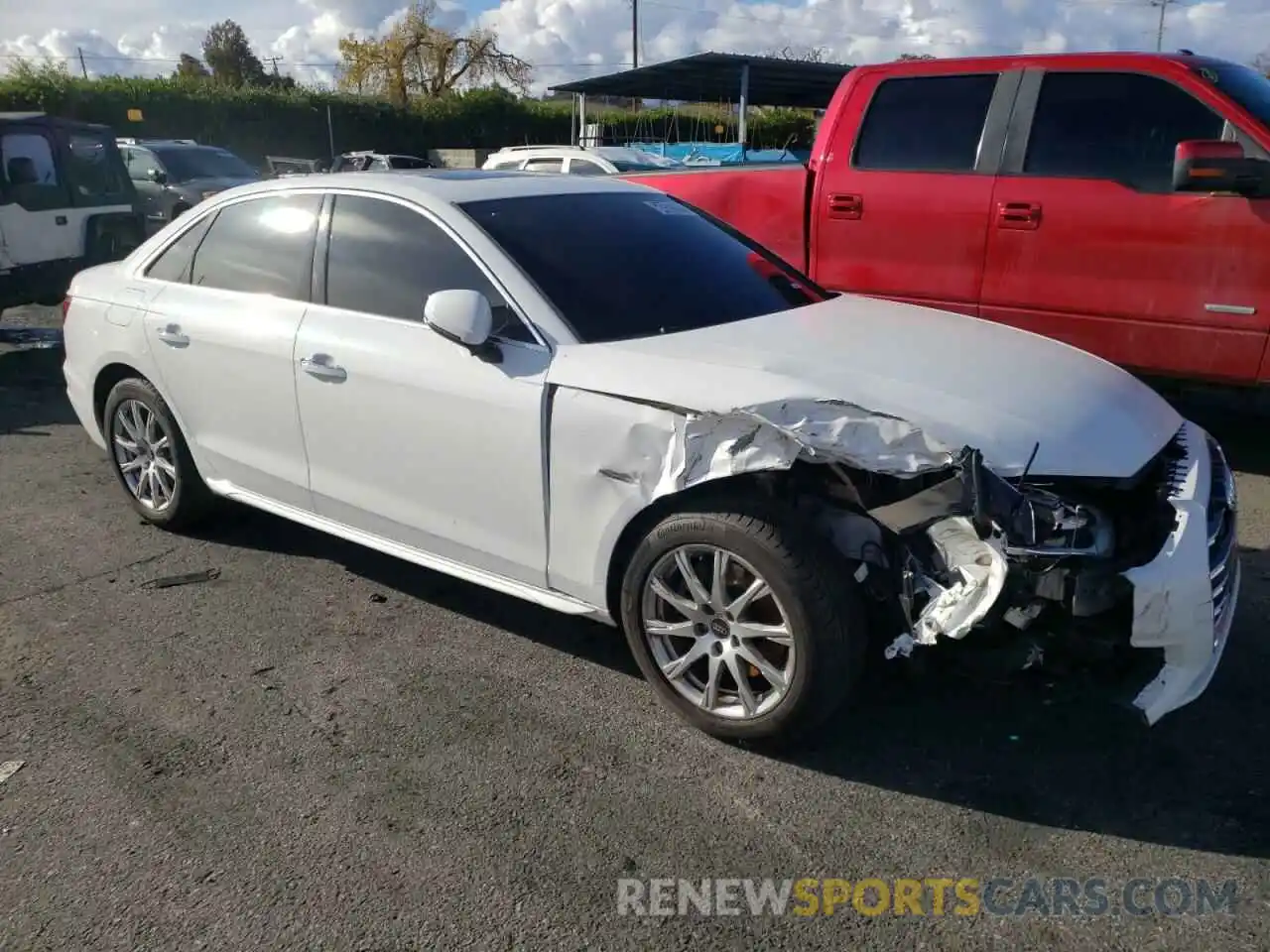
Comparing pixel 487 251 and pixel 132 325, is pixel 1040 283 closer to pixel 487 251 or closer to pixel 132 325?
pixel 487 251

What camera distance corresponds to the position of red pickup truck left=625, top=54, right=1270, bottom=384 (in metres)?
5.13

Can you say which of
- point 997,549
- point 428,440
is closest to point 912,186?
point 428,440

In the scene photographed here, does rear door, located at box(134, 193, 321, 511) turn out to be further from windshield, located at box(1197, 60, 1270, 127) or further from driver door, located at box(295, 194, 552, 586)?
windshield, located at box(1197, 60, 1270, 127)

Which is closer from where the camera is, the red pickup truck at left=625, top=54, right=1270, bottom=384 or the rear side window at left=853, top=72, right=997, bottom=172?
the red pickup truck at left=625, top=54, right=1270, bottom=384

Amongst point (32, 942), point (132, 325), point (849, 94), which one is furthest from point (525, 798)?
point (849, 94)

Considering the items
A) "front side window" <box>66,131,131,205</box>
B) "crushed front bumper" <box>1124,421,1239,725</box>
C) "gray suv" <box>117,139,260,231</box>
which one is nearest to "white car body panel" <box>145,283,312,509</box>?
"crushed front bumper" <box>1124,421,1239,725</box>

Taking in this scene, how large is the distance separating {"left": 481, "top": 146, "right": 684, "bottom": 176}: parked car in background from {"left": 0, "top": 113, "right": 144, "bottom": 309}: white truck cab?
530cm

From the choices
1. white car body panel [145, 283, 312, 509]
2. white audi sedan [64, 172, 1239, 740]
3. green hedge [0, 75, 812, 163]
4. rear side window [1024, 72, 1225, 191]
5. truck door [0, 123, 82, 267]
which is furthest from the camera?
green hedge [0, 75, 812, 163]

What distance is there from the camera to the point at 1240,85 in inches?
214

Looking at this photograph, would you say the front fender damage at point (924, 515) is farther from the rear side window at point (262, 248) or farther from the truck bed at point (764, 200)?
the truck bed at point (764, 200)

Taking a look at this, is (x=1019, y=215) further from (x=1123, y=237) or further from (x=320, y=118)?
(x=320, y=118)

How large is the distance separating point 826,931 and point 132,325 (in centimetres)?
396

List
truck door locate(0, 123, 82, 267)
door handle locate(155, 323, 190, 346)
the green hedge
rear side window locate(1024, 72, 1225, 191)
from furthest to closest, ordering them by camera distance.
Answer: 1. the green hedge
2. truck door locate(0, 123, 82, 267)
3. rear side window locate(1024, 72, 1225, 191)
4. door handle locate(155, 323, 190, 346)

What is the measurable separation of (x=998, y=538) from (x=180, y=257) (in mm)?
3779
